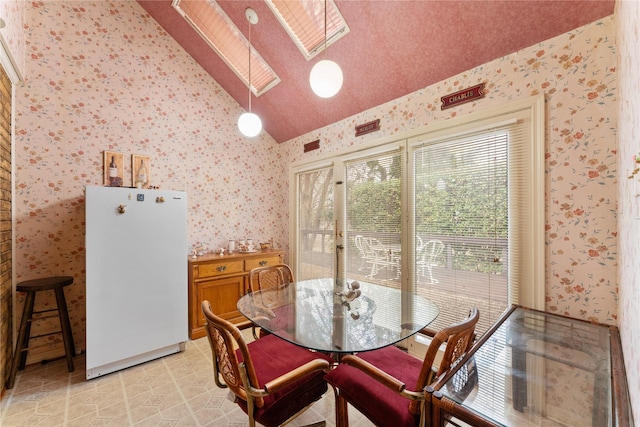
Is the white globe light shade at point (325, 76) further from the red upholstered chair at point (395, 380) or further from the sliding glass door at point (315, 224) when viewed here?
the sliding glass door at point (315, 224)

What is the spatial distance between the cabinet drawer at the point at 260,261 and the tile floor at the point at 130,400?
118 centimetres

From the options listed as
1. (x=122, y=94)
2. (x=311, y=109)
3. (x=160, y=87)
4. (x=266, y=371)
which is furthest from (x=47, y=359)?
(x=311, y=109)

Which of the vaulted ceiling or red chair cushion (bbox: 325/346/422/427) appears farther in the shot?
the vaulted ceiling

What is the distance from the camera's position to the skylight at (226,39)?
9.37ft

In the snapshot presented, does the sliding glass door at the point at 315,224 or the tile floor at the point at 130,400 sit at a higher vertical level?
the sliding glass door at the point at 315,224

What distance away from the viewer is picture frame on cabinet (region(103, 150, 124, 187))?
274cm

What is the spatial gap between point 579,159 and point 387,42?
1655mm

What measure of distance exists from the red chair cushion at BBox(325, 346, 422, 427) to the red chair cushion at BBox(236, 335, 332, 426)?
12 cm

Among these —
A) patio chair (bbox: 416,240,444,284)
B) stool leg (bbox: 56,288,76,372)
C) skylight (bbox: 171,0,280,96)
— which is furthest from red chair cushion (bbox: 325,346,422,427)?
skylight (bbox: 171,0,280,96)

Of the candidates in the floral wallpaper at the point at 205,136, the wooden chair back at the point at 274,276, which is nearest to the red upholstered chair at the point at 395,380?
the floral wallpaper at the point at 205,136

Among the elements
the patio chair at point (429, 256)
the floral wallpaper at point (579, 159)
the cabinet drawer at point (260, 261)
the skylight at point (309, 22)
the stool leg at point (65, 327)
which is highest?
the skylight at point (309, 22)

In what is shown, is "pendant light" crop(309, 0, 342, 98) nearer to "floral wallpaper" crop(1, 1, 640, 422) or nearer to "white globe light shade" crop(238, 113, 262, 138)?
"white globe light shade" crop(238, 113, 262, 138)

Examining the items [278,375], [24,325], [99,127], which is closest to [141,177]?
[99,127]

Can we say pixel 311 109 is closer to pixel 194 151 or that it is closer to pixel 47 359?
pixel 194 151
